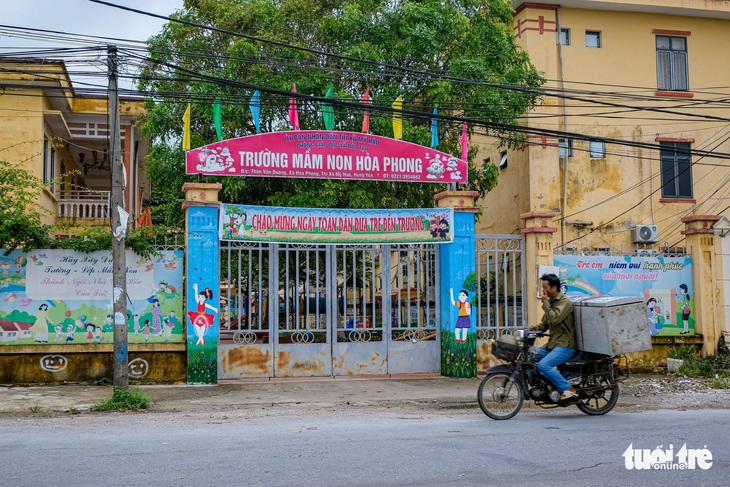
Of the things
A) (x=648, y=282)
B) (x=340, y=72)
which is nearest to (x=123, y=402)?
(x=340, y=72)

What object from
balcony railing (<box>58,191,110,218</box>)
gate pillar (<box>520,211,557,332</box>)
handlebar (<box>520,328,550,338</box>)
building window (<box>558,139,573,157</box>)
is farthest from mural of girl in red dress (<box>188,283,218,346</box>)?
building window (<box>558,139,573,157</box>)

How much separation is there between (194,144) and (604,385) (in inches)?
403

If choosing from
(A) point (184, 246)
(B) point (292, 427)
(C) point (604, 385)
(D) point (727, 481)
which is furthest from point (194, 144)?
(D) point (727, 481)

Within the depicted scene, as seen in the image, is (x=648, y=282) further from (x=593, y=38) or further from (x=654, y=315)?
(x=593, y=38)

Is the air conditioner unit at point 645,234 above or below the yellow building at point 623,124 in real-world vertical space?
below

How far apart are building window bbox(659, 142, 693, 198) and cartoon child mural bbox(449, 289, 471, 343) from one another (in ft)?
36.2

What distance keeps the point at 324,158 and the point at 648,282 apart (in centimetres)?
713

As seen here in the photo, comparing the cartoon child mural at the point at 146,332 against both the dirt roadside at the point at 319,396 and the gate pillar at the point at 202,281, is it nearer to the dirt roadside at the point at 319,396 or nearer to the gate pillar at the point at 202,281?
the gate pillar at the point at 202,281

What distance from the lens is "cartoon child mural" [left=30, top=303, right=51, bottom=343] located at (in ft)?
41.2

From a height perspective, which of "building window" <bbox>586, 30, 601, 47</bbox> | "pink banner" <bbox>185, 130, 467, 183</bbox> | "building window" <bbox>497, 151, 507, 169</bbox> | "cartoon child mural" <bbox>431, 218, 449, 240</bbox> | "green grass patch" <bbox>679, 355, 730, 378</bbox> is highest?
"building window" <bbox>586, 30, 601, 47</bbox>

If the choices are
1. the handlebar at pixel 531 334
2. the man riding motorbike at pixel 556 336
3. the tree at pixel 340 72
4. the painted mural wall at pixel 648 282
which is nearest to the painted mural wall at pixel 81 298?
the tree at pixel 340 72

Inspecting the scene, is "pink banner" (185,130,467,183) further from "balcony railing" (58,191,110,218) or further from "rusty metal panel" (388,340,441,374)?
"balcony railing" (58,191,110,218)

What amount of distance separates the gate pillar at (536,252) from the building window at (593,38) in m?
9.69

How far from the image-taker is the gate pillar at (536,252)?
14.7 m
